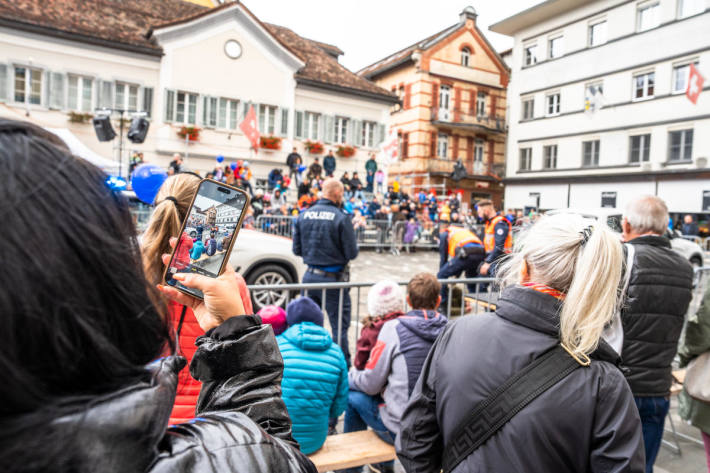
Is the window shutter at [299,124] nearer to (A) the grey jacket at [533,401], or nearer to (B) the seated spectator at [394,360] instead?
(B) the seated spectator at [394,360]

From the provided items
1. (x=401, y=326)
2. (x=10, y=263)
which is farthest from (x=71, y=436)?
(x=401, y=326)

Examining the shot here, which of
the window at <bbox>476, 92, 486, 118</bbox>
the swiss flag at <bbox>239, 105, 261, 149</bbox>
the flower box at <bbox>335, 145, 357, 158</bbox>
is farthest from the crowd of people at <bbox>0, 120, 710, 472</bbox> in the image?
the window at <bbox>476, 92, 486, 118</bbox>

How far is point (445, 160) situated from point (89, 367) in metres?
37.2

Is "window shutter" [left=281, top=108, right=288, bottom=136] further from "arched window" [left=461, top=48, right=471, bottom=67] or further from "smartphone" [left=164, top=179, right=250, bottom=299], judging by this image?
"smartphone" [left=164, top=179, right=250, bottom=299]

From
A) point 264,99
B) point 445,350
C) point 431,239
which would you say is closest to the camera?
point 445,350

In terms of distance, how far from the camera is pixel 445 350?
1.95 metres

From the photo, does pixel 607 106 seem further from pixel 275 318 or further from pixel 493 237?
pixel 275 318

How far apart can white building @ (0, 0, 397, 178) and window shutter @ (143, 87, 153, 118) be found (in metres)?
0.06

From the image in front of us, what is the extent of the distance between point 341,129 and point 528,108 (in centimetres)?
1521

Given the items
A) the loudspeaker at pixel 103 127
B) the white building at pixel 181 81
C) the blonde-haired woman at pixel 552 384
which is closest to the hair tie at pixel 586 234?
the blonde-haired woman at pixel 552 384

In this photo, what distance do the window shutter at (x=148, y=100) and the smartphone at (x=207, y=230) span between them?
2350 centimetres

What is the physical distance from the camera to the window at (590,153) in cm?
3105

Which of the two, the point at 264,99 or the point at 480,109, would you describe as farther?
the point at 480,109

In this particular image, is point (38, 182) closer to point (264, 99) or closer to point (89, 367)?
point (89, 367)
